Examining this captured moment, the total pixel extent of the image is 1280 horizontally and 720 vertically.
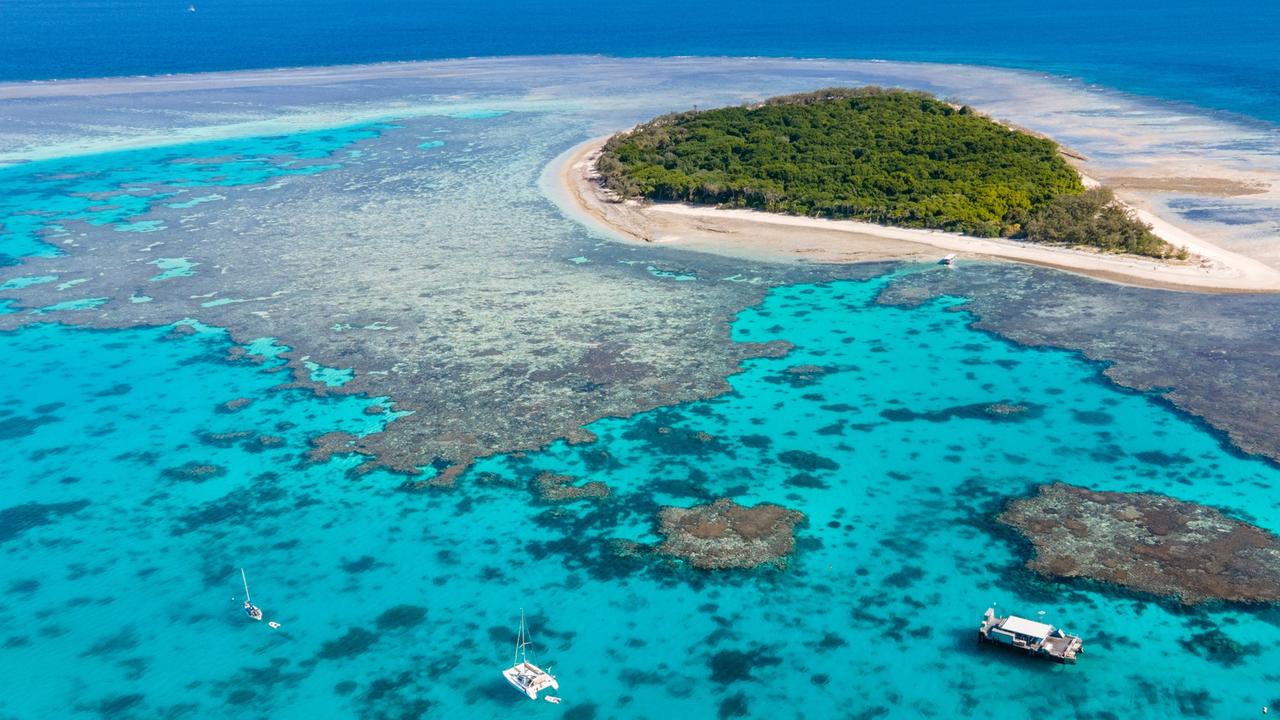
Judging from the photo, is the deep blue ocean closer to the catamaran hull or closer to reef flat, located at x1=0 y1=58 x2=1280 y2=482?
reef flat, located at x1=0 y1=58 x2=1280 y2=482

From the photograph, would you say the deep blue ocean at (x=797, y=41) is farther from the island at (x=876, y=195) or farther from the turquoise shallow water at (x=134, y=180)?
the turquoise shallow water at (x=134, y=180)

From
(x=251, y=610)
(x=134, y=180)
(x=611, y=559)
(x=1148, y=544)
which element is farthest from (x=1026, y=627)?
(x=134, y=180)

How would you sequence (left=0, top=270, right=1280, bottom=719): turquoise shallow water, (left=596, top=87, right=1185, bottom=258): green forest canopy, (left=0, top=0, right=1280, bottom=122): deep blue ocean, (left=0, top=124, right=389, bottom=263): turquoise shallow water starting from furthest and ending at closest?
(left=0, top=0, right=1280, bottom=122): deep blue ocean < (left=0, top=124, right=389, bottom=263): turquoise shallow water < (left=596, top=87, right=1185, bottom=258): green forest canopy < (left=0, top=270, right=1280, bottom=719): turquoise shallow water

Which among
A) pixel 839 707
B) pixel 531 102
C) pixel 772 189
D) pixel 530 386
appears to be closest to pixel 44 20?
pixel 531 102

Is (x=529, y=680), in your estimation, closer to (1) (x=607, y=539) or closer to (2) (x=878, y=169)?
(1) (x=607, y=539)

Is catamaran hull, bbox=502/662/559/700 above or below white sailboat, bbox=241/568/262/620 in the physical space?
above

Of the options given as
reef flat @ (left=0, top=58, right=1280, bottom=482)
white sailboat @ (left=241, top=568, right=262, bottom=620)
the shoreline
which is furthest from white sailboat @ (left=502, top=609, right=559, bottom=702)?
the shoreline
